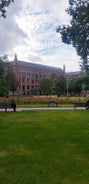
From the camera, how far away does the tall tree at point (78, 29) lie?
18594 millimetres

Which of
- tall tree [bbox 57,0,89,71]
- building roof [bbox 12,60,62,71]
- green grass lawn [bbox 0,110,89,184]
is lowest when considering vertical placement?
green grass lawn [bbox 0,110,89,184]

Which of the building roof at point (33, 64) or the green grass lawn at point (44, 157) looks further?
the building roof at point (33, 64)

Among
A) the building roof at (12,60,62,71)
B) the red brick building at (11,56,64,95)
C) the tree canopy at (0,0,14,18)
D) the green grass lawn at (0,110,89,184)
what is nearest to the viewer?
the green grass lawn at (0,110,89,184)

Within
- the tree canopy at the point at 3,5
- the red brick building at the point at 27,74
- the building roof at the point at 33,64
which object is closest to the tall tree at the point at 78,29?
the tree canopy at the point at 3,5

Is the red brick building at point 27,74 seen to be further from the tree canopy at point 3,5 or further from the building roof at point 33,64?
the tree canopy at point 3,5

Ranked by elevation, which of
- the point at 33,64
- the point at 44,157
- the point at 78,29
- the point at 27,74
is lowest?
the point at 44,157

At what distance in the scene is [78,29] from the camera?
772 inches

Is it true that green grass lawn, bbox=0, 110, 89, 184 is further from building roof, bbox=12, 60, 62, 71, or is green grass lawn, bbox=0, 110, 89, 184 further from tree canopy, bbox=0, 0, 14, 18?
building roof, bbox=12, 60, 62, 71

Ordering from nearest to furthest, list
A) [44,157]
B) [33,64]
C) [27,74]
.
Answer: [44,157], [27,74], [33,64]

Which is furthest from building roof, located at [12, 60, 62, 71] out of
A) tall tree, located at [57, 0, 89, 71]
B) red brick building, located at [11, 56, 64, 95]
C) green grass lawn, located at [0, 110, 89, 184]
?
green grass lawn, located at [0, 110, 89, 184]

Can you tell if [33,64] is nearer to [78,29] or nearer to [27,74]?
[27,74]

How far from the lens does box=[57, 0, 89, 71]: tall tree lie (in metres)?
18.6

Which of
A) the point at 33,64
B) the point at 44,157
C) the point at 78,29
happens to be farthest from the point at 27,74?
the point at 44,157

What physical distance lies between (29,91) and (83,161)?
13366cm
